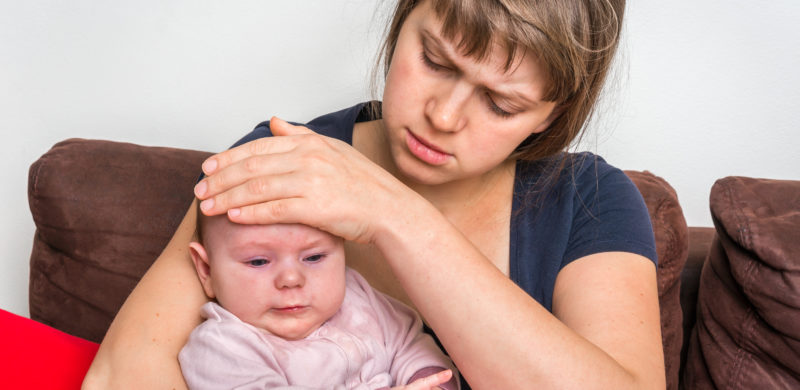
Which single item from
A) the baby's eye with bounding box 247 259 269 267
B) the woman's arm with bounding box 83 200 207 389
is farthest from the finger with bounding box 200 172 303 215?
the woman's arm with bounding box 83 200 207 389

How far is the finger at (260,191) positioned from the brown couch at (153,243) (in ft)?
2.23

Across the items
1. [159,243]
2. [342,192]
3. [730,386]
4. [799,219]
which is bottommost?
[730,386]

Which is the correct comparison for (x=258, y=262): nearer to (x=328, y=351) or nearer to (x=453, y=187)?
(x=328, y=351)

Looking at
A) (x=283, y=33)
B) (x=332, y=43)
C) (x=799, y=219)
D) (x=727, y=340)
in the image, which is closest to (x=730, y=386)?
(x=727, y=340)

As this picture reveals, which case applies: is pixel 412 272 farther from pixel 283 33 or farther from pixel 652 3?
pixel 652 3

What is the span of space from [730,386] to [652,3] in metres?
1.15

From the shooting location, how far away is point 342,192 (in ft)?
3.92

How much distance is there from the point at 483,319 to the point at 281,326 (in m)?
0.37

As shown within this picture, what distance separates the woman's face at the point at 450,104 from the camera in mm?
1269

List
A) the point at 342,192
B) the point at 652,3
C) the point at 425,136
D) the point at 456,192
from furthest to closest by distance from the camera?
the point at 652,3
the point at 456,192
the point at 425,136
the point at 342,192

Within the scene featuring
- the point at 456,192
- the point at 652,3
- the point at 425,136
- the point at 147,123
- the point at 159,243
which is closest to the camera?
the point at 425,136

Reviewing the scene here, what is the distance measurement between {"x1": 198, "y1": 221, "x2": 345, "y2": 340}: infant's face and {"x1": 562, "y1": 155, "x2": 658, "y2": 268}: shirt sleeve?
56cm

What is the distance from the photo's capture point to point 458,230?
1261 millimetres

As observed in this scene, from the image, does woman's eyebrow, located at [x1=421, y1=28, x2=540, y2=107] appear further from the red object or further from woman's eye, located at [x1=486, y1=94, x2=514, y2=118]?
the red object
